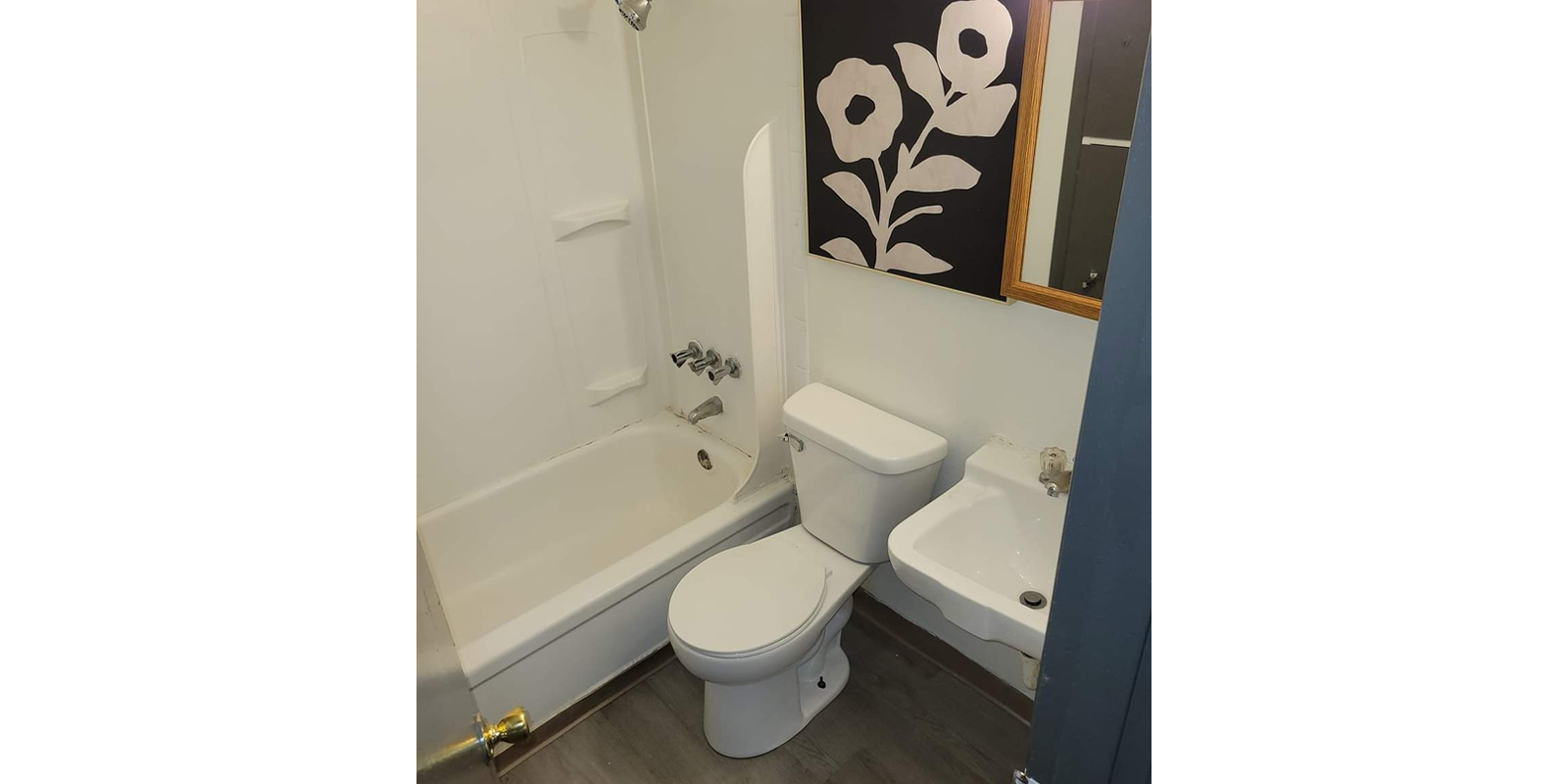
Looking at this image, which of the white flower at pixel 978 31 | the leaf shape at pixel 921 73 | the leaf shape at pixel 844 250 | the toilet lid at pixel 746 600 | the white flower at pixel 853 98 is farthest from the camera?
the leaf shape at pixel 844 250

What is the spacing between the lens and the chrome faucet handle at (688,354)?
2326 millimetres

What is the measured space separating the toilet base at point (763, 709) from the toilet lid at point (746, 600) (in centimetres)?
17

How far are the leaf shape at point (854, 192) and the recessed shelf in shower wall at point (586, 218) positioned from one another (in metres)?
0.86

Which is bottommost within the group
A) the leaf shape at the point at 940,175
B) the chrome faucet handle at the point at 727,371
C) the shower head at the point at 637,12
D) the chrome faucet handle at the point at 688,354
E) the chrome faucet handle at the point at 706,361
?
the chrome faucet handle at the point at 727,371

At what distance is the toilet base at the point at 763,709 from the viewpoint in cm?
185

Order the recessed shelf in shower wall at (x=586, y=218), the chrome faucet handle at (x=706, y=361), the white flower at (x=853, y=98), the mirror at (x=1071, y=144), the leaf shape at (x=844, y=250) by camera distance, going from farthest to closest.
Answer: the chrome faucet handle at (x=706, y=361) < the recessed shelf in shower wall at (x=586, y=218) < the leaf shape at (x=844, y=250) < the white flower at (x=853, y=98) < the mirror at (x=1071, y=144)

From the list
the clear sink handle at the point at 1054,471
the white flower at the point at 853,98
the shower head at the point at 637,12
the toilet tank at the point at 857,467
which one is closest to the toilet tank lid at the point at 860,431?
the toilet tank at the point at 857,467

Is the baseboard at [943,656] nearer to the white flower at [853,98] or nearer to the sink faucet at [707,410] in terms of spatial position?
the sink faucet at [707,410]

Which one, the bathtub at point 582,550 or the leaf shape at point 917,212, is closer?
the leaf shape at point 917,212

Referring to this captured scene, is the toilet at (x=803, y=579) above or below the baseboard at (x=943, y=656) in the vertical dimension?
above

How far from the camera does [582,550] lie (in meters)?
2.57
